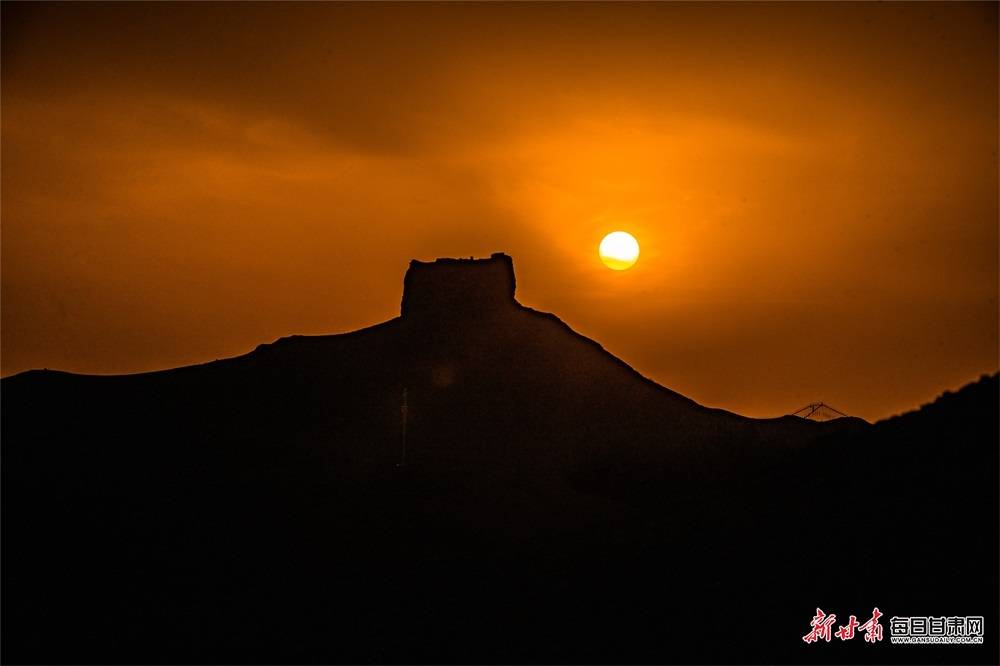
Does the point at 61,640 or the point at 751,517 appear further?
the point at 751,517

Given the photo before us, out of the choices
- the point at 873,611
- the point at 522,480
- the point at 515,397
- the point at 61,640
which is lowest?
the point at 61,640

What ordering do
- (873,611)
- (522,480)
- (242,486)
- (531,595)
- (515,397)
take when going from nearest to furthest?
(873,611)
(531,595)
(242,486)
(522,480)
(515,397)

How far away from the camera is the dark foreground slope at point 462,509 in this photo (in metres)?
27.0

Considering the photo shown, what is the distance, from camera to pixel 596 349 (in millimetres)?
57625

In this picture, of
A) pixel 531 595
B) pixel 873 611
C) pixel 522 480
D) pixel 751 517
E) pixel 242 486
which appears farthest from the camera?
pixel 522 480

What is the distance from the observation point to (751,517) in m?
34.9

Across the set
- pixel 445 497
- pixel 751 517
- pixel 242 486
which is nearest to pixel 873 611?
pixel 751 517

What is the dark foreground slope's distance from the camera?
27000 mm

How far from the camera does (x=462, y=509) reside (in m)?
41.5

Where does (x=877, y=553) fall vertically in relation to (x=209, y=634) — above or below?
above

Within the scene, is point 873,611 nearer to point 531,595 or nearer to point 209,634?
point 531,595

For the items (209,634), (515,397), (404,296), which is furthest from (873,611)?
(404,296)

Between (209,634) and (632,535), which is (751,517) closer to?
(632,535)

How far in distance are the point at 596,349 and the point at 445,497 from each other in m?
17.6
